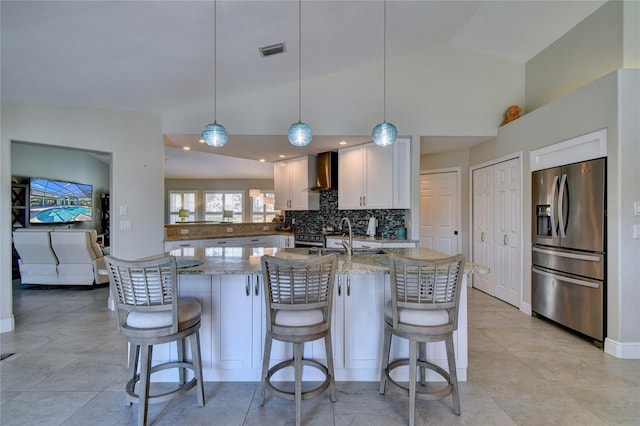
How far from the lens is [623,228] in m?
2.65

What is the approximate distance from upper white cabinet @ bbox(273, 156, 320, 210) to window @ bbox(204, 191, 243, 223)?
5.69 meters

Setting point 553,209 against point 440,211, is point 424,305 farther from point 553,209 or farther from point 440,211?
point 440,211

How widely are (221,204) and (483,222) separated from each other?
9012 millimetres

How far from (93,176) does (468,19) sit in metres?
9.67

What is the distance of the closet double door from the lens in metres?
4.04

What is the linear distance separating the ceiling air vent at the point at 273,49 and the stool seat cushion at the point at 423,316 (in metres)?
2.85

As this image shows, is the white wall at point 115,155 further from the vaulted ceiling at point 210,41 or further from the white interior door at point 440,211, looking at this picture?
the white interior door at point 440,211

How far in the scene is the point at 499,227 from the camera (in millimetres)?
4402

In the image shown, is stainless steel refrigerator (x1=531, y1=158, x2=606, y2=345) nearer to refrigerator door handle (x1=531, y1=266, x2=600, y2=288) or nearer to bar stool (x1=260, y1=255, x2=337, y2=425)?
refrigerator door handle (x1=531, y1=266, x2=600, y2=288)

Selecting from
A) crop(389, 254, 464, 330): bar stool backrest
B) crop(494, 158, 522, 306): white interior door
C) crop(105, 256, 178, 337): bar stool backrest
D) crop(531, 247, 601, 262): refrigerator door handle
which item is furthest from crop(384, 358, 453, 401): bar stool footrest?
crop(494, 158, 522, 306): white interior door

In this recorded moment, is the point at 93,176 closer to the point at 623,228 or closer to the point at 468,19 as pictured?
the point at 468,19

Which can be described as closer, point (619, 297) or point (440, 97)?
point (619, 297)

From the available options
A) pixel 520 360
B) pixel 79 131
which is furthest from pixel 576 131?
pixel 79 131

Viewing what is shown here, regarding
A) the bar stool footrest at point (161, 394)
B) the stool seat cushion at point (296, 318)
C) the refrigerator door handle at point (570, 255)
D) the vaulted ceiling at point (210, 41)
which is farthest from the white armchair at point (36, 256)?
the refrigerator door handle at point (570, 255)
